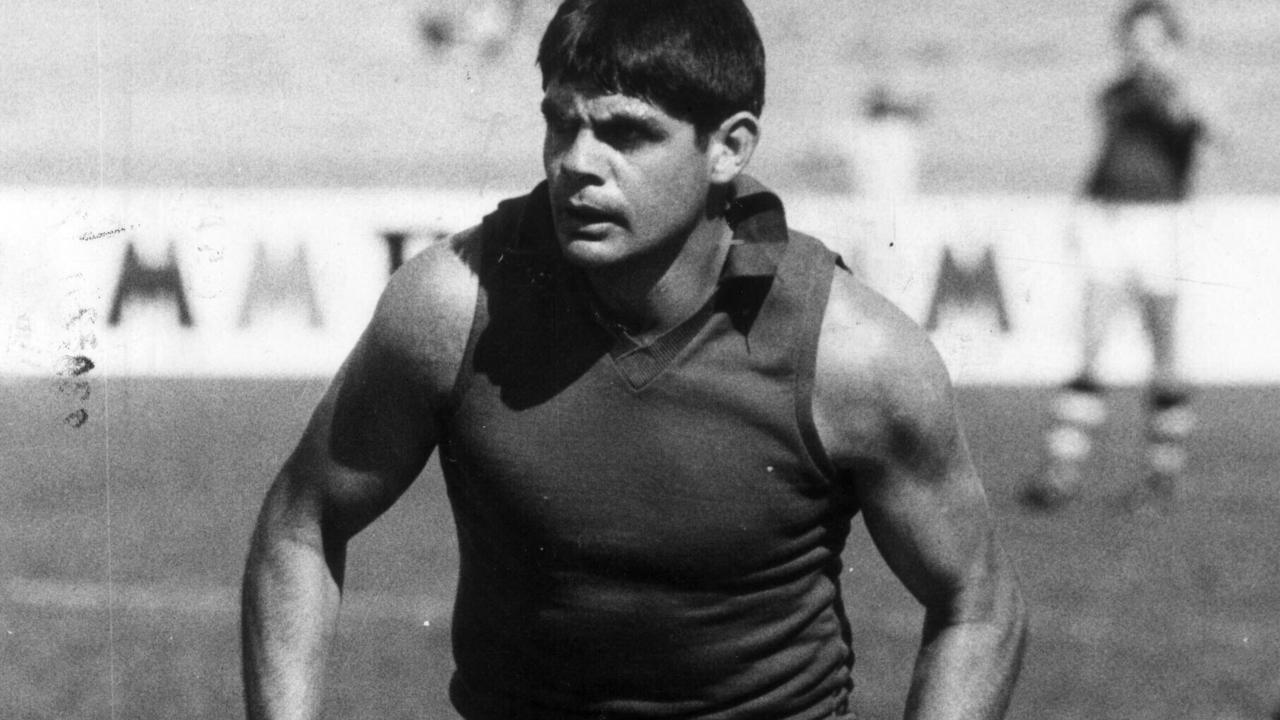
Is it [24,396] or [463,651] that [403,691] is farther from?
[463,651]

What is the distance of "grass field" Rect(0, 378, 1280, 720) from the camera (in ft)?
16.9

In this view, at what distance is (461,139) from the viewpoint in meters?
11.3

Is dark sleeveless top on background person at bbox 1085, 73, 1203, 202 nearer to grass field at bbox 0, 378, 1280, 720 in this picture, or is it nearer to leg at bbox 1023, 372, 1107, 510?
leg at bbox 1023, 372, 1107, 510

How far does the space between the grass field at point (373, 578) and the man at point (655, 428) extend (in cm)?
165

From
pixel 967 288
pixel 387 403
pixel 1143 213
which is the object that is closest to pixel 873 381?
pixel 387 403

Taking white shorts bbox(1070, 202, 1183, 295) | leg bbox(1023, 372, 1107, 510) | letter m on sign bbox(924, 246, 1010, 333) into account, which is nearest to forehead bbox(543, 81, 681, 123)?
leg bbox(1023, 372, 1107, 510)

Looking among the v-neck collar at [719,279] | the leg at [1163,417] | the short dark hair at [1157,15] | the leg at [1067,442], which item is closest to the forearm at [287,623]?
the v-neck collar at [719,279]

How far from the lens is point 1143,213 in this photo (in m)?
8.54

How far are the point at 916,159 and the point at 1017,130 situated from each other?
2226 millimetres

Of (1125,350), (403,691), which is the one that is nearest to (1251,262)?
(1125,350)

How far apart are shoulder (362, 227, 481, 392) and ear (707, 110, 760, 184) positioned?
296 millimetres

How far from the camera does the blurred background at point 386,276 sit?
A: 523 centimetres

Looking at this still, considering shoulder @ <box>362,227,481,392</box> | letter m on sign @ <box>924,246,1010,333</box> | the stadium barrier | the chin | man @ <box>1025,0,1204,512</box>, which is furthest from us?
man @ <box>1025,0,1204,512</box>

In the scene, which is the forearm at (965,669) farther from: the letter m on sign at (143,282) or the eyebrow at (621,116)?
the letter m on sign at (143,282)
